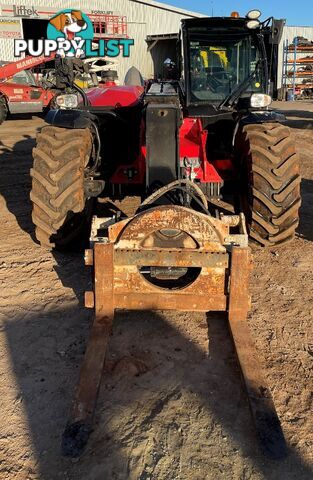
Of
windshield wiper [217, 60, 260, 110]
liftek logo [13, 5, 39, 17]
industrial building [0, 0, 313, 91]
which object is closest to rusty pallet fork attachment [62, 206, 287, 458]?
windshield wiper [217, 60, 260, 110]

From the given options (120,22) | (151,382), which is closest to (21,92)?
(120,22)

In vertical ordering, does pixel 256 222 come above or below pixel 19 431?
above

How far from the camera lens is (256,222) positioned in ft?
14.8

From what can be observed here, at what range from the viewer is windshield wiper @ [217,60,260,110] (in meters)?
5.32

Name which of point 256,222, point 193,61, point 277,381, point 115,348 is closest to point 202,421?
point 277,381

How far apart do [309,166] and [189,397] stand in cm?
739

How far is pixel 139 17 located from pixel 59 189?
27434 mm

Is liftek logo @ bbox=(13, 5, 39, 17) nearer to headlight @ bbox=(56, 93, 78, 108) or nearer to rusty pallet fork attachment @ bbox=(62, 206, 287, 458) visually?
headlight @ bbox=(56, 93, 78, 108)

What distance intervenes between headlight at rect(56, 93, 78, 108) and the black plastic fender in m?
0.08

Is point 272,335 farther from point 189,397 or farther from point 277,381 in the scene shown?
point 189,397

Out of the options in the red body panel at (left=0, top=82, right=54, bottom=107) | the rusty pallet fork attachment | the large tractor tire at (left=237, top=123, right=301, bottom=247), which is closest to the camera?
the rusty pallet fork attachment

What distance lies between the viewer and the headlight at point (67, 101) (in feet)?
16.6

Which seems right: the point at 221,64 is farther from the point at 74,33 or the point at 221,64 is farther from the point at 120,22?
the point at 120,22

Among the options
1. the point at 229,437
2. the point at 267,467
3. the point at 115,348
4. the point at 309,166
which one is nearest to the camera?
the point at 267,467
